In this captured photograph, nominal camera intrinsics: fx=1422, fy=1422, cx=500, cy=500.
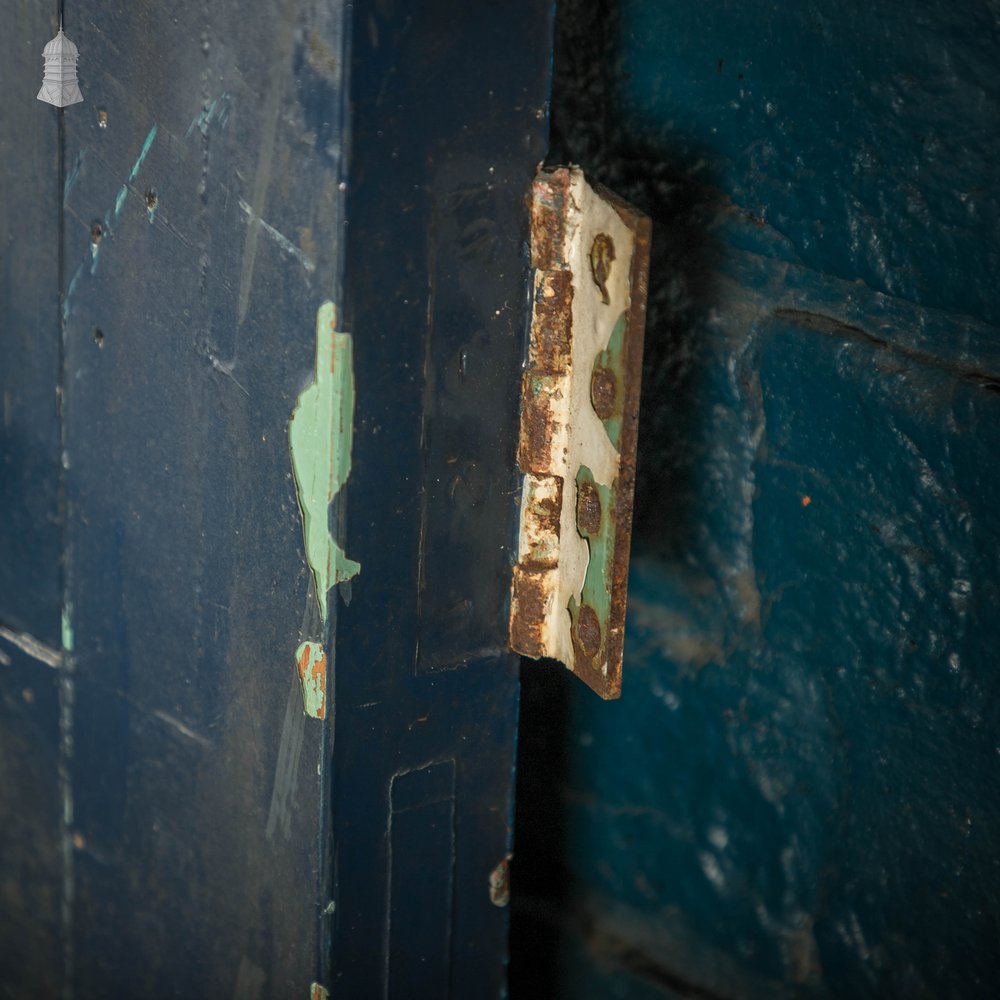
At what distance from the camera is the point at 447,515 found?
1.17 metres

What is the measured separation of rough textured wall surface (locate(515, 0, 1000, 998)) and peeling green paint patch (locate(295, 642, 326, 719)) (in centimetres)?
42

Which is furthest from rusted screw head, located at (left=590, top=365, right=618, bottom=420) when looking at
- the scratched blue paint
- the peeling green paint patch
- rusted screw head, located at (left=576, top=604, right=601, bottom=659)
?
the scratched blue paint

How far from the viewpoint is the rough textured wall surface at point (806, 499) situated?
118 centimetres

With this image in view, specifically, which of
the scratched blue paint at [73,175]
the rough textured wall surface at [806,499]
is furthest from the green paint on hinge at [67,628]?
the rough textured wall surface at [806,499]

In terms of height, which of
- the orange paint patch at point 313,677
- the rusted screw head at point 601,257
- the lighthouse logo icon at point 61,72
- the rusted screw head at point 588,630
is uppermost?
the lighthouse logo icon at point 61,72

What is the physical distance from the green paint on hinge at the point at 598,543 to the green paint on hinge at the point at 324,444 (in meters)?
0.20

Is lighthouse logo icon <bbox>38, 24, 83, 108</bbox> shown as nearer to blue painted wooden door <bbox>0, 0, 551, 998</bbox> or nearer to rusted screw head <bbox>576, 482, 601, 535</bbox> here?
blue painted wooden door <bbox>0, 0, 551, 998</bbox>

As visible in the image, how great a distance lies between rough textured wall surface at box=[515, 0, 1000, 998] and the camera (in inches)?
46.4

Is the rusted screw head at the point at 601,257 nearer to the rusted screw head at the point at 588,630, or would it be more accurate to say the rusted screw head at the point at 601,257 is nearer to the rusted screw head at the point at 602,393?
the rusted screw head at the point at 602,393

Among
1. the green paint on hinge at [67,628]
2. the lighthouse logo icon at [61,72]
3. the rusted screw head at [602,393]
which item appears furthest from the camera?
the green paint on hinge at [67,628]

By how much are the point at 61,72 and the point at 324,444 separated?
18.8 inches

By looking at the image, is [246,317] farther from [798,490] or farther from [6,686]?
[6,686]

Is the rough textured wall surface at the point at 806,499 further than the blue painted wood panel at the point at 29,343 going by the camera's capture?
No

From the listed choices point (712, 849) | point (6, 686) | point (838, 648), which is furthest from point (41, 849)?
point (838, 648)
